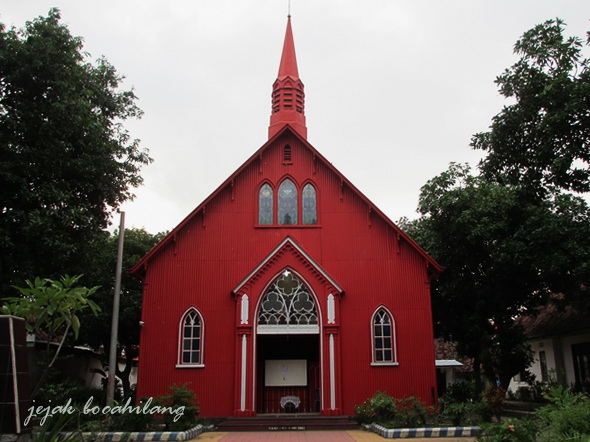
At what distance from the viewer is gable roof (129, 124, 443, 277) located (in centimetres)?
1930

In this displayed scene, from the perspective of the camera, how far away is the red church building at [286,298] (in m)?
18.1

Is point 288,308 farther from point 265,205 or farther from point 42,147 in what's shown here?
point 42,147

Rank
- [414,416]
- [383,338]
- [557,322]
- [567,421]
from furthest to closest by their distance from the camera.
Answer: [557,322]
[383,338]
[414,416]
[567,421]

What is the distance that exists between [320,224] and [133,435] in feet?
32.2

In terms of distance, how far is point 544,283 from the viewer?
2342 centimetres

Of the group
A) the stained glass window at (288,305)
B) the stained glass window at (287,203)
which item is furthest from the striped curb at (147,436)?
the stained glass window at (287,203)

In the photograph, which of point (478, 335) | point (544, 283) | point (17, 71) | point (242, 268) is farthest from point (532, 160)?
point (17, 71)

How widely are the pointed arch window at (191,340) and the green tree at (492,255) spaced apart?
1135 centimetres

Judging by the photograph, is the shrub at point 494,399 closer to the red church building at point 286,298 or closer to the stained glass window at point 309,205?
the red church building at point 286,298

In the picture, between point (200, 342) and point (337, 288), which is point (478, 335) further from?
point (200, 342)

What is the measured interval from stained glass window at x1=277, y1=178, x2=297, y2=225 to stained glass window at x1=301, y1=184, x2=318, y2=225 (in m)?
0.34

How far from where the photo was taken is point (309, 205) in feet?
66.7

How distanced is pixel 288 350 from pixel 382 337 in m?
4.04

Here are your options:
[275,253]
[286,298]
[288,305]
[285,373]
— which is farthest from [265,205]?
[285,373]
